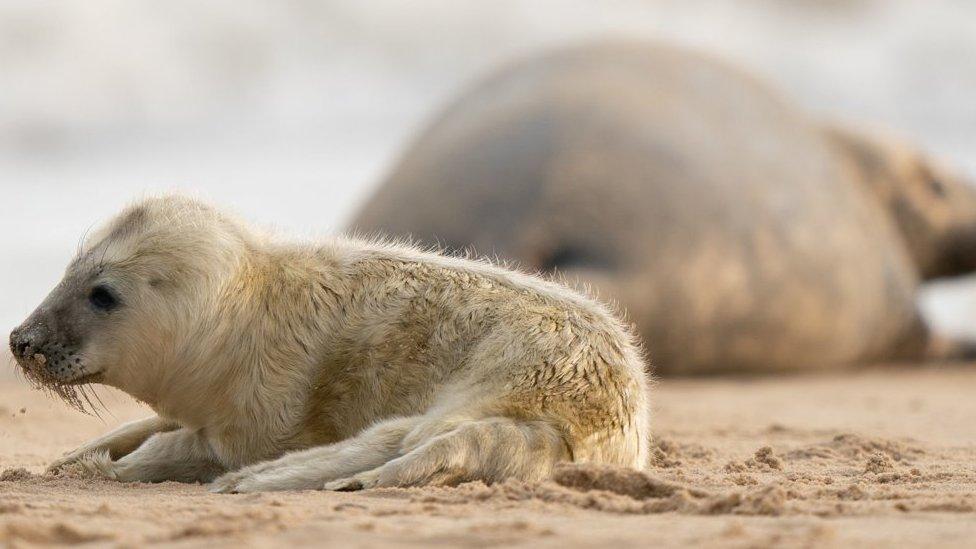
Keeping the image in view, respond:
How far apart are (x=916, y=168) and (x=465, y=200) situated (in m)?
5.21

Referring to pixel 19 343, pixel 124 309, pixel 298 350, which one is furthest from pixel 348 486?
pixel 19 343

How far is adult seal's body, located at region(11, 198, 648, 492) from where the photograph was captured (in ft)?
13.7

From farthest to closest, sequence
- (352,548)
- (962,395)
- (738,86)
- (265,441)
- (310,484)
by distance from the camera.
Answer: (738,86), (962,395), (265,441), (310,484), (352,548)

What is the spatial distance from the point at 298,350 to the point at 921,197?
958cm

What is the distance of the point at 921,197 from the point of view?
12836 millimetres

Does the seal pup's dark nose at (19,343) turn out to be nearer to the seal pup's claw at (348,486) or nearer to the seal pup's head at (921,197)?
the seal pup's claw at (348,486)

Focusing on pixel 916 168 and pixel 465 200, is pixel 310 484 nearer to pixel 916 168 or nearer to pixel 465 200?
pixel 465 200

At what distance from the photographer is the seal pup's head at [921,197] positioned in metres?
12.3

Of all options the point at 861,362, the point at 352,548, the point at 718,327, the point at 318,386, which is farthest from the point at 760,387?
the point at 352,548

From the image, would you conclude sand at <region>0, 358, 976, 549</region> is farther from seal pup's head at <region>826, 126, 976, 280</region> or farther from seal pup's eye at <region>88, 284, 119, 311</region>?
seal pup's head at <region>826, 126, 976, 280</region>

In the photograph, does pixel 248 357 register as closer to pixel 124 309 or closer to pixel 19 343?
pixel 124 309

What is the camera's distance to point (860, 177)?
12.0 m

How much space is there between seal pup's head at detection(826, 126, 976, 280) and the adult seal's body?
26.7 ft

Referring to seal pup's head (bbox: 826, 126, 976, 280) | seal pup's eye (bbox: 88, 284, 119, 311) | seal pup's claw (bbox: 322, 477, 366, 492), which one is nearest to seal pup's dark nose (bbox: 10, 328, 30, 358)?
seal pup's eye (bbox: 88, 284, 119, 311)
